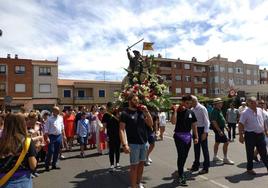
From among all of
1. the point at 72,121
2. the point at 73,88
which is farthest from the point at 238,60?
the point at 72,121

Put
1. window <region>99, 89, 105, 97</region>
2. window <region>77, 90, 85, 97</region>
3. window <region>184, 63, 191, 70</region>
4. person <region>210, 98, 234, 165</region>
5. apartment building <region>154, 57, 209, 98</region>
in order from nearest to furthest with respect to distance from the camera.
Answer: person <region>210, 98, 234, 165</region> < window <region>77, 90, 85, 97</region> < window <region>99, 89, 105, 97</region> < apartment building <region>154, 57, 209, 98</region> < window <region>184, 63, 191, 70</region>

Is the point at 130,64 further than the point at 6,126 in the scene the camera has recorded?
Yes

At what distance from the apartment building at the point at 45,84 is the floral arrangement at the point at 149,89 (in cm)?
4599

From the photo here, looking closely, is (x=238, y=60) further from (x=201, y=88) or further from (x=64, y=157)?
(x=64, y=157)

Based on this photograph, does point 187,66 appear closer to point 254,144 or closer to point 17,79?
point 17,79

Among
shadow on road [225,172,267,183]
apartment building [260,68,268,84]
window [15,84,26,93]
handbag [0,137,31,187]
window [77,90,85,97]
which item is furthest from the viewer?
apartment building [260,68,268,84]

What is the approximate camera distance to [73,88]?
59188mm

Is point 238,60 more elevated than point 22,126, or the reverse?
point 238,60

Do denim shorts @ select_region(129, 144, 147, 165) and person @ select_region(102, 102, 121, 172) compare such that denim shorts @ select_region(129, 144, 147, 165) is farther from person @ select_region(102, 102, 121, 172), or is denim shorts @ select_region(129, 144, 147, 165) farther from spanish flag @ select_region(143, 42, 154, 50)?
spanish flag @ select_region(143, 42, 154, 50)

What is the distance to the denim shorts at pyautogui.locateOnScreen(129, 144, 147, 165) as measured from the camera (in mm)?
6148

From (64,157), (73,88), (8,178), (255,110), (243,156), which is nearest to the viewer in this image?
(8,178)

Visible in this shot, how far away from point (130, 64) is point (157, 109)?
204 centimetres

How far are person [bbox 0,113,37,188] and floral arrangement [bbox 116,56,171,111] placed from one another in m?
4.34

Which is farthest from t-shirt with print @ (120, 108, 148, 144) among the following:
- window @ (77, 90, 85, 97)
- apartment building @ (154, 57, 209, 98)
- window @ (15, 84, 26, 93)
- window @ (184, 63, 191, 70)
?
window @ (184, 63, 191, 70)
